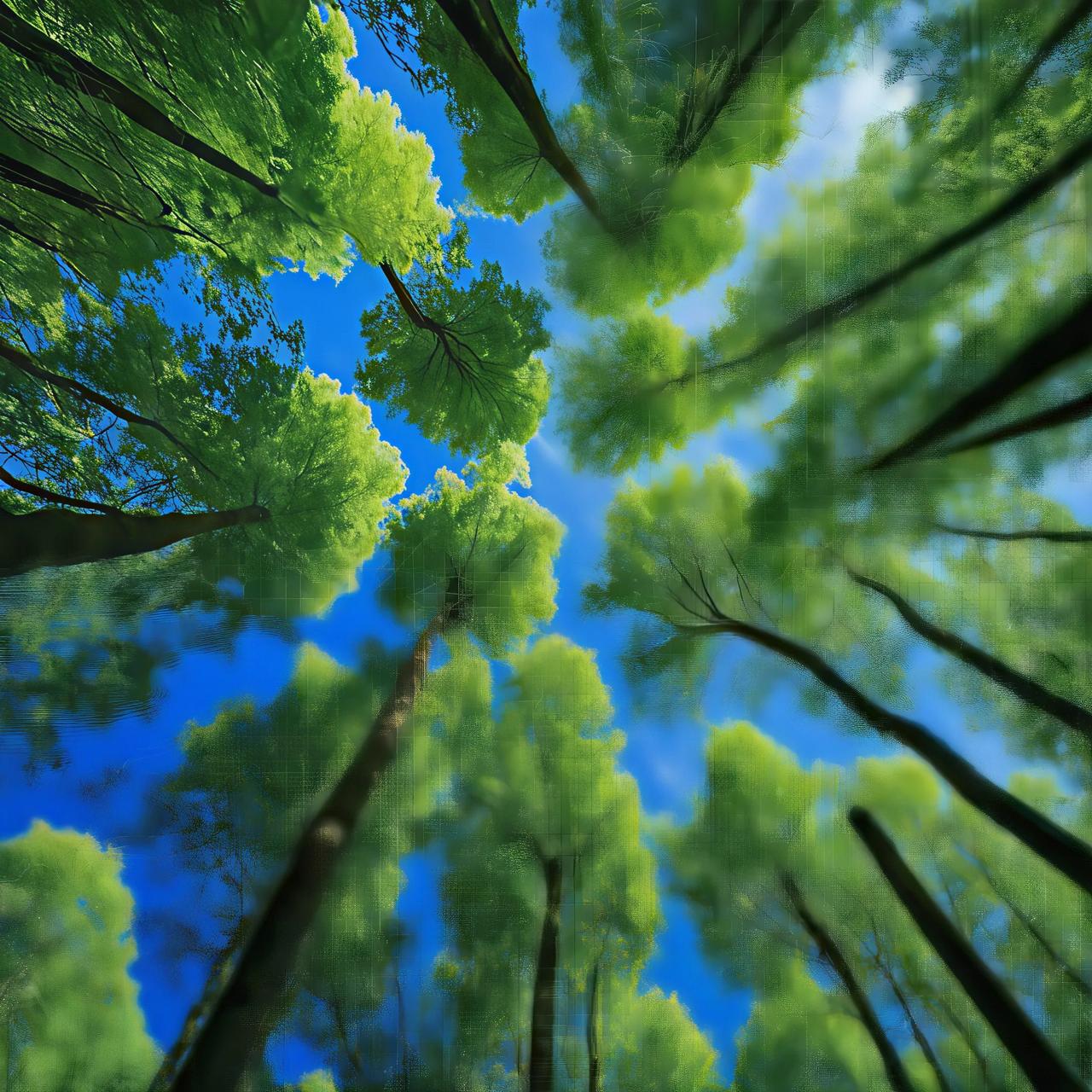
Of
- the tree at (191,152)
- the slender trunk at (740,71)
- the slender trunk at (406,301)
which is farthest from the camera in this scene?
the slender trunk at (406,301)

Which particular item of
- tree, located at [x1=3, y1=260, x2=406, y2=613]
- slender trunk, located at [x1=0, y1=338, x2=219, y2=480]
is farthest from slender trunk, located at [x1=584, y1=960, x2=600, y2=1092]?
slender trunk, located at [x1=0, y1=338, x2=219, y2=480]

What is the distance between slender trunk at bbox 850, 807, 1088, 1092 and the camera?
1.42 m

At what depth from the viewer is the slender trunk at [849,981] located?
144 centimetres

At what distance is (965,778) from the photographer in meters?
1.50

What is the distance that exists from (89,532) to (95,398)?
1.52 ft

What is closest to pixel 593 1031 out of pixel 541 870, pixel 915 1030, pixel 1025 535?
pixel 541 870

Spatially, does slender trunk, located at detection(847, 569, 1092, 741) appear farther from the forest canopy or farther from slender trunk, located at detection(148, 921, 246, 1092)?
slender trunk, located at detection(148, 921, 246, 1092)

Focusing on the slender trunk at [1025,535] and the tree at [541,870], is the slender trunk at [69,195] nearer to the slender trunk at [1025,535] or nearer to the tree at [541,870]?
the tree at [541,870]

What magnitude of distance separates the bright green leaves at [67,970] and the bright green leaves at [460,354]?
1817mm

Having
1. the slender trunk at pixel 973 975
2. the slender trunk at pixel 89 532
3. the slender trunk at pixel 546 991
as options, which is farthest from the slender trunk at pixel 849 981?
the slender trunk at pixel 89 532

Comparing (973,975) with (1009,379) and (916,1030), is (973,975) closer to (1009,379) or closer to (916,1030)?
(916,1030)

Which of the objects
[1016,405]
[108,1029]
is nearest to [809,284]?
[1016,405]

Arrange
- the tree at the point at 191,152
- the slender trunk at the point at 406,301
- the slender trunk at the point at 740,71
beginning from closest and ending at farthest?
1. the tree at the point at 191,152
2. the slender trunk at the point at 740,71
3. the slender trunk at the point at 406,301

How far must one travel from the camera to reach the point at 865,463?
4.99 ft
